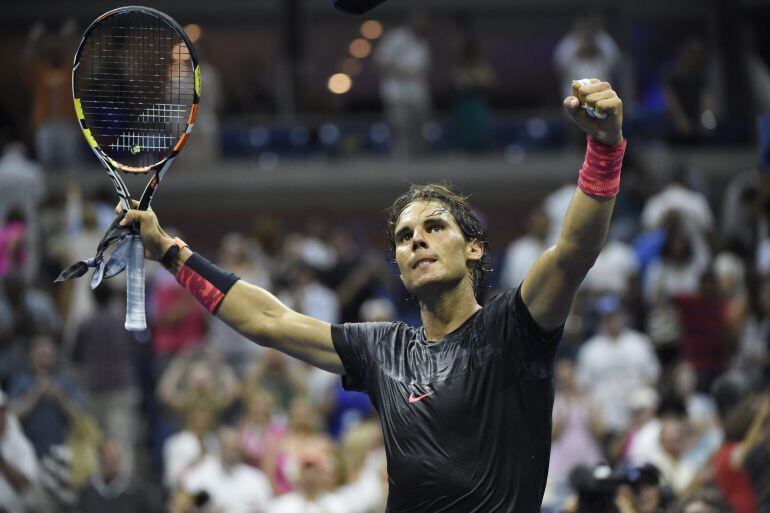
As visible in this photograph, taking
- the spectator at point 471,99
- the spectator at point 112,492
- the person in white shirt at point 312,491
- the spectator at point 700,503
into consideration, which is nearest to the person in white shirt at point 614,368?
the person in white shirt at point 312,491

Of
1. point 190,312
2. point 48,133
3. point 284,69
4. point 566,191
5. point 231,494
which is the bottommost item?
point 231,494

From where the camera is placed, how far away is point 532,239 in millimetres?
12367

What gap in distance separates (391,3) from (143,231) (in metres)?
15.4

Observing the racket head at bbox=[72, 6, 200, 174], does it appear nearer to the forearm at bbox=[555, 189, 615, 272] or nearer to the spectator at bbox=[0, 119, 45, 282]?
the forearm at bbox=[555, 189, 615, 272]

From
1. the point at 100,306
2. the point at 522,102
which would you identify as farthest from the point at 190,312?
the point at 522,102

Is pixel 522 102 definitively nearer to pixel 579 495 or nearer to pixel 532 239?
pixel 532 239

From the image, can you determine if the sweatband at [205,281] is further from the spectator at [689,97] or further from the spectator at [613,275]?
the spectator at [689,97]

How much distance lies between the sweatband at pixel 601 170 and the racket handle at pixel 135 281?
59.4 inches

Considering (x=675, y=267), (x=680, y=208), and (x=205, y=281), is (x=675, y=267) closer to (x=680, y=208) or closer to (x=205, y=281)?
(x=680, y=208)

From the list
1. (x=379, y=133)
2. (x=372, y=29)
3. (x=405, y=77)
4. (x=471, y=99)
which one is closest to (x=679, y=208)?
(x=471, y=99)

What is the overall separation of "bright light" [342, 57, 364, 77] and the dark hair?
49.6 ft

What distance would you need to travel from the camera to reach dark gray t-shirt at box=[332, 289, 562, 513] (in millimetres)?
3615

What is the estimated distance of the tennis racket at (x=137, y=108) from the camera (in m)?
4.29

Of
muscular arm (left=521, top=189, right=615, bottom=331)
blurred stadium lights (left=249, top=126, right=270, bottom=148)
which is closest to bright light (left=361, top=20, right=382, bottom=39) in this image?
blurred stadium lights (left=249, top=126, right=270, bottom=148)
